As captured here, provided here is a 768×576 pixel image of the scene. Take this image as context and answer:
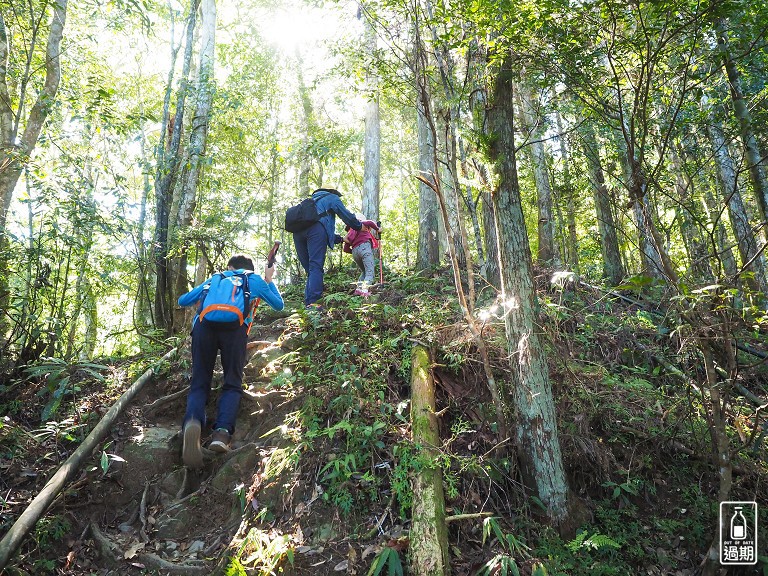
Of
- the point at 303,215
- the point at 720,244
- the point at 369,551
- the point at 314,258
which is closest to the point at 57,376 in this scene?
the point at 314,258

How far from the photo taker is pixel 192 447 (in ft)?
15.3

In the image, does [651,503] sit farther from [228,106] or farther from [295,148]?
[295,148]

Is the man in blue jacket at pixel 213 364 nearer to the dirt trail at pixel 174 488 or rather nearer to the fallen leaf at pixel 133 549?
the dirt trail at pixel 174 488

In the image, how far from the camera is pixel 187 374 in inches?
235

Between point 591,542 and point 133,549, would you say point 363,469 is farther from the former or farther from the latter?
point 133,549

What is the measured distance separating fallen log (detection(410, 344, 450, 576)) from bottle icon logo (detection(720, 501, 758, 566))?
217 cm

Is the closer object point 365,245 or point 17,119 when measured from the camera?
point 17,119

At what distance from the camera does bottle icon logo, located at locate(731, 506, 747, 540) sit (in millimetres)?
3568

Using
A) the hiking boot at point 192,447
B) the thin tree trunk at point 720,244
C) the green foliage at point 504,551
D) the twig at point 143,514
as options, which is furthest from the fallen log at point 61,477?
the thin tree trunk at point 720,244

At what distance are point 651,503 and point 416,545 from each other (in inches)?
95.8

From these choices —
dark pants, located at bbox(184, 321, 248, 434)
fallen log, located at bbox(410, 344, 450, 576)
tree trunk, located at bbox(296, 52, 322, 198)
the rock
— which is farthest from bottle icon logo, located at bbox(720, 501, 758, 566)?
tree trunk, located at bbox(296, 52, 322, 198)

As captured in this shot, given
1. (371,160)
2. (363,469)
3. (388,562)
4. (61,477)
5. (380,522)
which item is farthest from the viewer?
(371,160)

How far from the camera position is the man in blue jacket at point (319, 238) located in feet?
24.1

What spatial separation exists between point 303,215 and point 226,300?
8.79 ft
